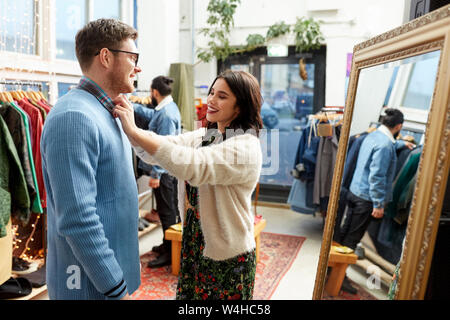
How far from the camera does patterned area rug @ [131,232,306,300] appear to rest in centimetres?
302

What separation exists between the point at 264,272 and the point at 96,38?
284 cm

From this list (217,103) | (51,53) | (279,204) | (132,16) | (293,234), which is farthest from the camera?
(279,204)

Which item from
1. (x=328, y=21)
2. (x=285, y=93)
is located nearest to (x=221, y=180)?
(x=328, y=21)

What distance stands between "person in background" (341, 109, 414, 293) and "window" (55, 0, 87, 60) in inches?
138

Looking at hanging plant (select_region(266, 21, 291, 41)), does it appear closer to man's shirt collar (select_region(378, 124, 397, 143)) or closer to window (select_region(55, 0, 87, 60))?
window (select_region(55, 0, 87, 60))

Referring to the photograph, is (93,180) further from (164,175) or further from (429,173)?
(164,175)

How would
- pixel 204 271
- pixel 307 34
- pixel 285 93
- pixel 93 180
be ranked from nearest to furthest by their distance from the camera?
pixel 93 180 < pixel 204 271 < pixel 307 34 < pixel 285 93

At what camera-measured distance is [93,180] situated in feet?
3.71

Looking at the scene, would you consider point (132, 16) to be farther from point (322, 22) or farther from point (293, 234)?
point (293, 234)

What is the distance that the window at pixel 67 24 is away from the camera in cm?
382

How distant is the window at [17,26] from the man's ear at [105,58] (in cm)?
212

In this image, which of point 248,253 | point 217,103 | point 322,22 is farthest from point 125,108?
point 322,22
